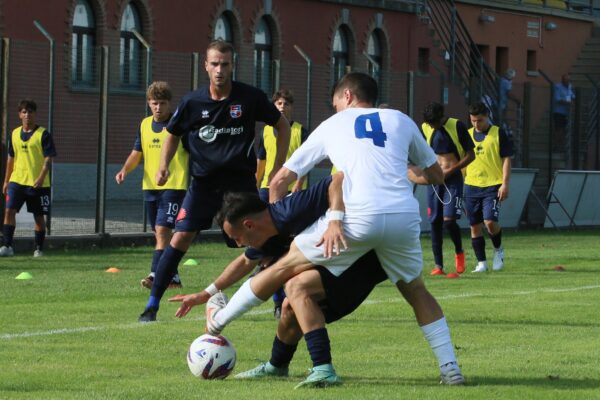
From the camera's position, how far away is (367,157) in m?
8.41

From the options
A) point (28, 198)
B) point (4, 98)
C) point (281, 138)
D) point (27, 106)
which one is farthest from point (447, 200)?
point (4, 98)

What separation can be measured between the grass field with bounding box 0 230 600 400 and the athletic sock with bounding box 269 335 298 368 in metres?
0.13

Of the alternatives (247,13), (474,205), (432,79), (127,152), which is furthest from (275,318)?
(247,13)

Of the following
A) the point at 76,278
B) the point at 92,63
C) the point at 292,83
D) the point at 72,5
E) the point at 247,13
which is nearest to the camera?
the point at 76,278

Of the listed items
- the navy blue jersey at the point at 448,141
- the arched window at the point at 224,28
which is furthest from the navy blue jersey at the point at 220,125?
the arched window at the point at 224,28

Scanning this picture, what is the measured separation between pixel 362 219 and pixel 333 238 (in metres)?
0.20

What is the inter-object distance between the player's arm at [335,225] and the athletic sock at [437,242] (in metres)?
9.59

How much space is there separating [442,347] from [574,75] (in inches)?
1822

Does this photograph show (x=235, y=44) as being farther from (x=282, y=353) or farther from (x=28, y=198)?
(x=282, y=353)

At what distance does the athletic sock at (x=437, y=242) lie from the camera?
→ 17.9m

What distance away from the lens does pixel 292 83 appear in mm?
25969

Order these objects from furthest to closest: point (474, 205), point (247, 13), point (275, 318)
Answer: point (247, 13) → point (474, 205) → point (275, 318)

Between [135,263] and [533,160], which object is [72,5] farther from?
[135,263]

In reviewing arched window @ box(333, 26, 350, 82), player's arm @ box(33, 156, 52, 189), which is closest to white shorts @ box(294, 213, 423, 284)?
player's arm @ box(33, 156, 52, 189)
